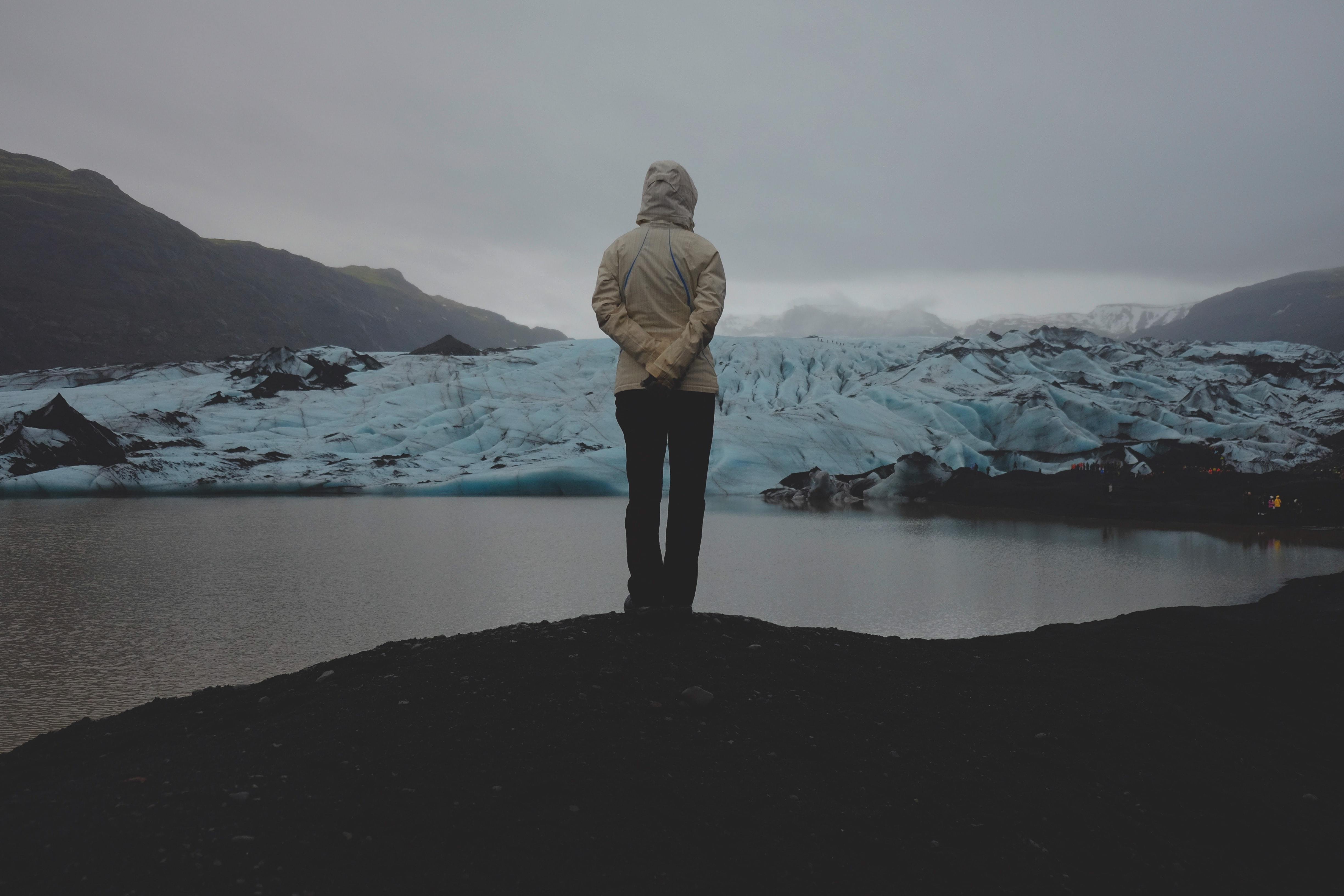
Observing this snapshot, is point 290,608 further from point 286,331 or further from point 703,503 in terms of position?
point 286,331

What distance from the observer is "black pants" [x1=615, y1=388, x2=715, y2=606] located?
2572 millimetres

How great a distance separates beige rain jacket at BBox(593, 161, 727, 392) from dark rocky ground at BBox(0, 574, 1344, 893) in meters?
0.92

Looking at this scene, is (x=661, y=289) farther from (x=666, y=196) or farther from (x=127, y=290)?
(x=127, y=290)

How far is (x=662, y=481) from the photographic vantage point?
2576mm

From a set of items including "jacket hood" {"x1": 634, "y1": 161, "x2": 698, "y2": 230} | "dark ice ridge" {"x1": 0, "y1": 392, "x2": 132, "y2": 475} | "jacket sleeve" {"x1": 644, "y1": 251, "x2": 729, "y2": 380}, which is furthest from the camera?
"dark ice ridge" {"x1": 0, "y1": 392, "x2": 132, "y2": 475}

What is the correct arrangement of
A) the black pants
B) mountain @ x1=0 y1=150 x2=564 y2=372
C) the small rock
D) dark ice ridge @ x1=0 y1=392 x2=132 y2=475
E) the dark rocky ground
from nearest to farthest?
the dark rocky ground
the small rock
the black pants
dark ice ridge @ x1=0 y1=392 x2=132 y2=475
mountain @ x1=0 y1=150 x2=564 y2=372

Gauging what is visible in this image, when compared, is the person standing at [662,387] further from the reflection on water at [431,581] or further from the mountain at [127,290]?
the mountain at [127,290]

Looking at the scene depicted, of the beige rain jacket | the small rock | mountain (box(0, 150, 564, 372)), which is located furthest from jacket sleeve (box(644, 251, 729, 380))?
mountain (box(0, 150, 564, 372))

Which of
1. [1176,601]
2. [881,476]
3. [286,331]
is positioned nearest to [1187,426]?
[881,476]

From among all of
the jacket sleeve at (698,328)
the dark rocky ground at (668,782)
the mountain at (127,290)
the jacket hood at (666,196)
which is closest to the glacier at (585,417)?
the jacket hood at (666,196)

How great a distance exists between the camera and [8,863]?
1.18 metres

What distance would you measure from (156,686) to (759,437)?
1553 centimetres

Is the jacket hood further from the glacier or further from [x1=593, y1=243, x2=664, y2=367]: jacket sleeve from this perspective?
the glacier

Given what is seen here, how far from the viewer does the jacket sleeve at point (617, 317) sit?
255 cm
